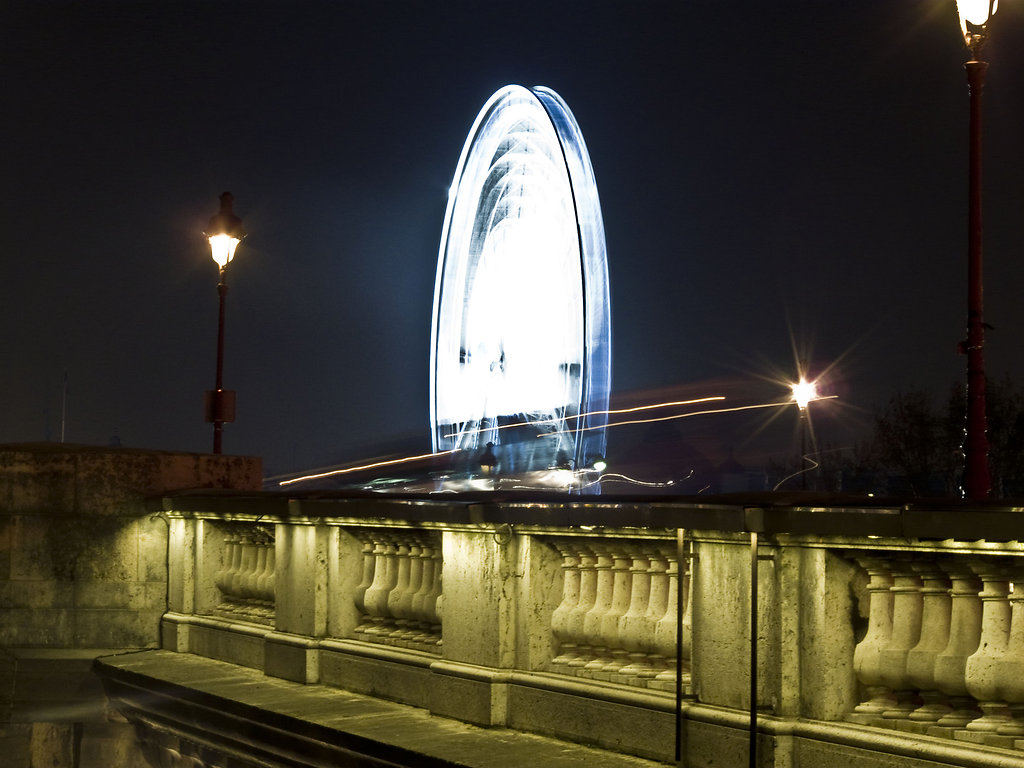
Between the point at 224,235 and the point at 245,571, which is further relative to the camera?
the point at 224,235

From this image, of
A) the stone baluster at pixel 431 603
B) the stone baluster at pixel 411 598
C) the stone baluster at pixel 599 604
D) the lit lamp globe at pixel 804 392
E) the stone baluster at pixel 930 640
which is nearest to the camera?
the stone baluster at pixel 930 640

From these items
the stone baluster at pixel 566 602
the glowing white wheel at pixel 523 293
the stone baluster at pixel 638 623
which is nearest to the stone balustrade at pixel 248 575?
the stone baluster at pixel 566 602

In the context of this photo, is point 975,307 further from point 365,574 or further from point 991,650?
point 991,650

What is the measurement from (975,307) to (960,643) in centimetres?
743

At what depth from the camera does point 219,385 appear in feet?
67.2

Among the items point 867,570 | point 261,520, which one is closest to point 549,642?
point 867,570

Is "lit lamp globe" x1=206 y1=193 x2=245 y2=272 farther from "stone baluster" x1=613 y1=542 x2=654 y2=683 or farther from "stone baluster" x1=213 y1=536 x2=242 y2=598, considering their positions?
"stone baluster" x1=613 y1=542 x2=654 y2=683

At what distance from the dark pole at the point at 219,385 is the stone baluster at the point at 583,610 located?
1112 cm

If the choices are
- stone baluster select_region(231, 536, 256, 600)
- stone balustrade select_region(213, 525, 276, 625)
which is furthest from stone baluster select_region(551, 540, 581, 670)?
stone baluster select_region(231, 536, 256, 600)

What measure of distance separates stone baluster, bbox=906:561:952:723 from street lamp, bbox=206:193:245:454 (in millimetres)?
13825

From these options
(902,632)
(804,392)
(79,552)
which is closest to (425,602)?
(902,632)

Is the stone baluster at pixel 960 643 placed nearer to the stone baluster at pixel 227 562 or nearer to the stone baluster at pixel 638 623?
the stone baluster at pixel 638 623

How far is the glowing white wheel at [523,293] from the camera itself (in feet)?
84.9

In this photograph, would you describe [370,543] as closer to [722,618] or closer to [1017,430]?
[722,618]
